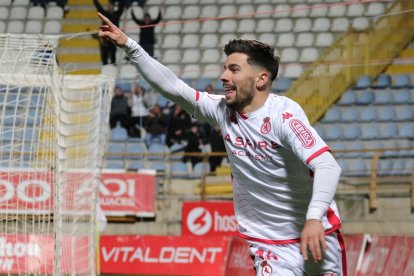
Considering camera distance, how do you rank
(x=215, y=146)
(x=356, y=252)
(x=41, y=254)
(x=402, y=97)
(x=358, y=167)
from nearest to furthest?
(x=356, y=252)
(x=41, y=254)
(x=358, y=167)
(x=215, y=146)
(x=402, y=97)

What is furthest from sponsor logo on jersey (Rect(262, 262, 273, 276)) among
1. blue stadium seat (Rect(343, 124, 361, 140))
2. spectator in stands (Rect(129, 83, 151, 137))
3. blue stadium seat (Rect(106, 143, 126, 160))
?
blue stadium seat (Rect(343, 124, 361, 140))

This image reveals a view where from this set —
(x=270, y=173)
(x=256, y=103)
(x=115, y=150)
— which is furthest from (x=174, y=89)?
(x=115, y=150)

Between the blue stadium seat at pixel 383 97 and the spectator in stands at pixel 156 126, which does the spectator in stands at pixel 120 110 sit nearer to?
the spectator in stands at pixel 156 126

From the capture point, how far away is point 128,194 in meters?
15.8

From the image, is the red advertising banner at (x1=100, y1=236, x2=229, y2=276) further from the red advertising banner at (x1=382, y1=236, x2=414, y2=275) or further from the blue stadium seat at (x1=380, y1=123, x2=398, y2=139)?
the red advertising banner at (x1=382, y1=236, x2=414, y2=275)

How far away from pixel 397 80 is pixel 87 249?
8.44 meters

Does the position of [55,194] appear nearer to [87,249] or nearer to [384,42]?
[87,249]

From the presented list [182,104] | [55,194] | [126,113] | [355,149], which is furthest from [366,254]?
[126,113]

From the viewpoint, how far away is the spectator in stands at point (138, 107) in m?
16.5

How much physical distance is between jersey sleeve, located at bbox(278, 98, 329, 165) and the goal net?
4181mm

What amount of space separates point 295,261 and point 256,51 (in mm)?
1037

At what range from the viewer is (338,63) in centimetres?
1803

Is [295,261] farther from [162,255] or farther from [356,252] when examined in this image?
[162,255]

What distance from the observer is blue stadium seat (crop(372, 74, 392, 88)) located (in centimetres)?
1803
